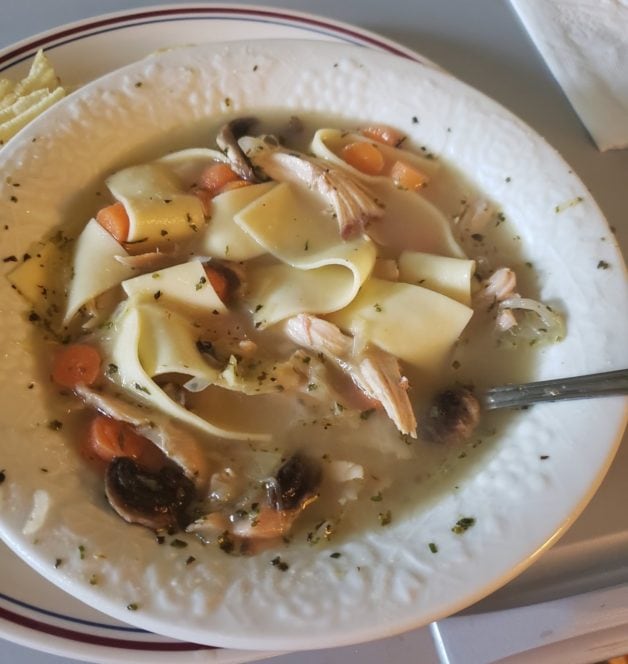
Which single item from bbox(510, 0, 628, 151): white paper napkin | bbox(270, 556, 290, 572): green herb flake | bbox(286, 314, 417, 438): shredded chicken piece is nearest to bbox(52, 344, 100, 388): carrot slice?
bbox(286, 314, 417, 438): shredded chicken piece

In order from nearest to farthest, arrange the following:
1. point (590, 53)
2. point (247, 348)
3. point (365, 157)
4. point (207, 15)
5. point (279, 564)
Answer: point (279, 564) < point (247, 348) < point (365, 157) < point (207, 15) < point (590, 53)

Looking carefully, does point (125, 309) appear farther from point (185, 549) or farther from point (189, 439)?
point (185, 549)

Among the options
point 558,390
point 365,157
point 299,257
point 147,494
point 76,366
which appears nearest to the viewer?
point 147,494

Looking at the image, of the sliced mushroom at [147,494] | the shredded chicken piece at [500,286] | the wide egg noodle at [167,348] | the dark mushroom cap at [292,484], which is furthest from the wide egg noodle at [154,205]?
the shredded chicken piece at [500,286]

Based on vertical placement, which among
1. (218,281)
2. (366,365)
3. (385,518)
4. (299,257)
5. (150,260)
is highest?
(150,260)

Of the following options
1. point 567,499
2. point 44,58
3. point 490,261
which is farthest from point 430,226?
point 44,58

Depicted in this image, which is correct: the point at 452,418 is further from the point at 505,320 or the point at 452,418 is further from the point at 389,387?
the point at 505,320

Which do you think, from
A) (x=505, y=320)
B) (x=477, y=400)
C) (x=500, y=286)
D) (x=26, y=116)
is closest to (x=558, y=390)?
(x=477, y=400)
